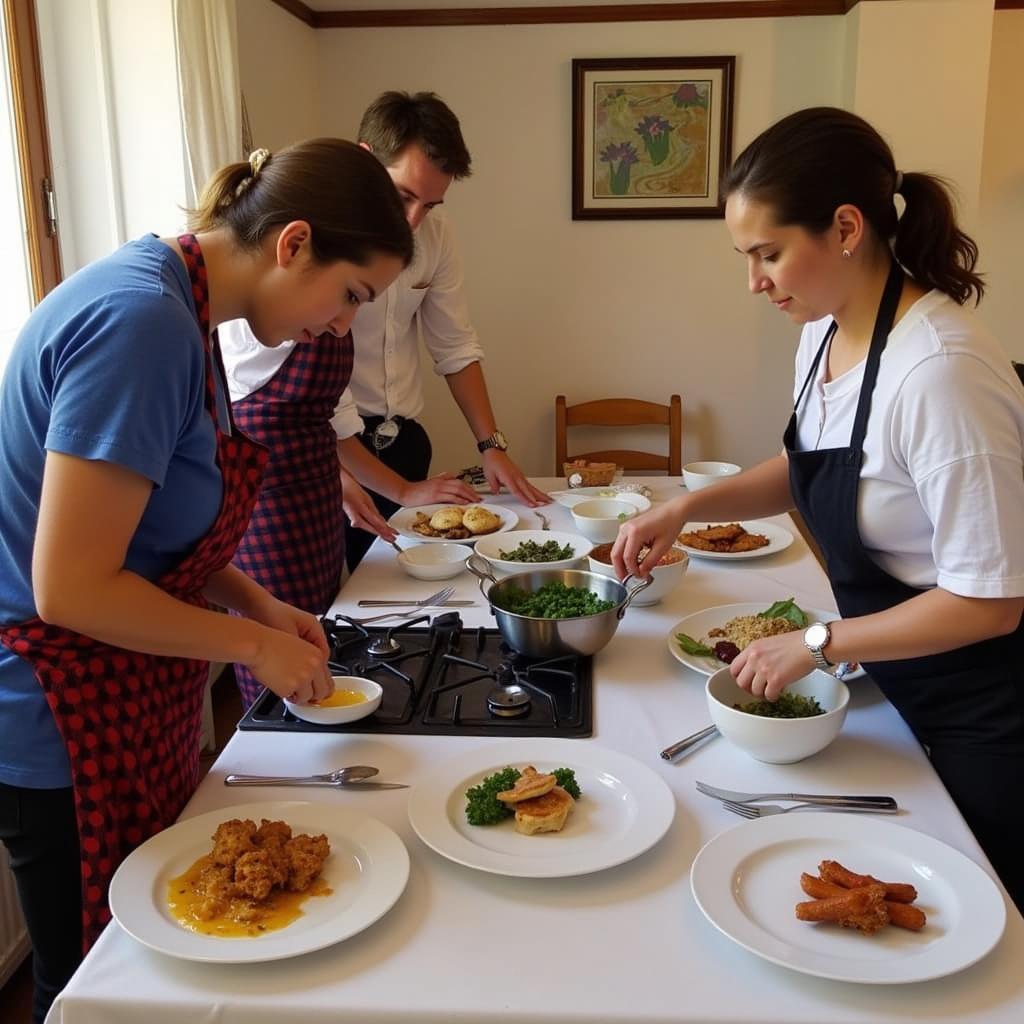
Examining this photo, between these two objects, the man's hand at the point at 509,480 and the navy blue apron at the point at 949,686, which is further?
the man's hand at the point at 509,480

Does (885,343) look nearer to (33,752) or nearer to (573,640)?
(573,640)

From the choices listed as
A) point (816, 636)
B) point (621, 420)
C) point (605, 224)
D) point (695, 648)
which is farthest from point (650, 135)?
point (816, 636)

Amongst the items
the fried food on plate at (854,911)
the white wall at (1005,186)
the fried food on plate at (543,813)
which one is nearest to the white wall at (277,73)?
the white wall at (1005,186)

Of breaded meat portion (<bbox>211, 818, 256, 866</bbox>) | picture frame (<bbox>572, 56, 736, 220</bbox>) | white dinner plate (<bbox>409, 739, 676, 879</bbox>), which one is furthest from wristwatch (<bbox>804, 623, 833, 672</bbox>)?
picture frame (<bbox>572, 56, 736, 220</bbox>)

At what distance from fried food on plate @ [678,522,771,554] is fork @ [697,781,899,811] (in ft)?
3.14

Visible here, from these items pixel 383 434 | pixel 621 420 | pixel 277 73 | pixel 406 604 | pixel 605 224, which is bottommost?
pixel 621 420

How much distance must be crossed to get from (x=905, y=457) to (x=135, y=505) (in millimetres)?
895

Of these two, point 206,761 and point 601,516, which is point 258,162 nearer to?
point 601,516

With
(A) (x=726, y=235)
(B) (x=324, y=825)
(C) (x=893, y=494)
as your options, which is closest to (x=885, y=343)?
(C) (x=893, y=494)

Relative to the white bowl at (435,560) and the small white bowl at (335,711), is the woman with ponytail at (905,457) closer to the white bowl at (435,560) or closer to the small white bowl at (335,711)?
the small white bowl at (335,711)

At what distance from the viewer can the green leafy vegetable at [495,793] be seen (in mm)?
1113

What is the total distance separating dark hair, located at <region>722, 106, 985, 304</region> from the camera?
1354 millimetres

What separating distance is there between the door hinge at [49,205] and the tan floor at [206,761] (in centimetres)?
136

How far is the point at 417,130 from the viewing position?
2.26 meters
